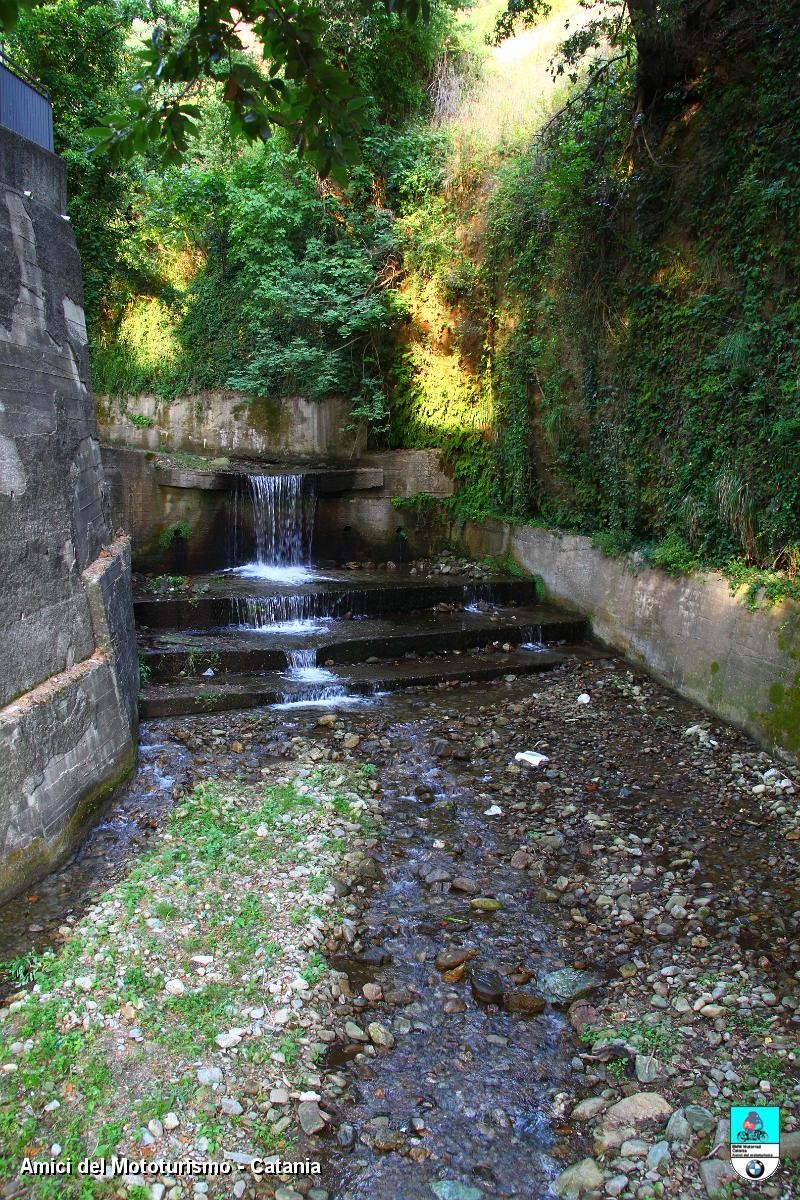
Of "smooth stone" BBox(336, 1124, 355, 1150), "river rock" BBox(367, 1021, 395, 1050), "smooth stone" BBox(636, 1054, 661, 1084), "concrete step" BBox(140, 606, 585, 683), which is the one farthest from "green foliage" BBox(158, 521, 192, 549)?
"smooth stone" BBox(636, 1054, 661, 1084)

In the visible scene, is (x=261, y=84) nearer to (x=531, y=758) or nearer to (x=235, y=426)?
(x=531, y=758)

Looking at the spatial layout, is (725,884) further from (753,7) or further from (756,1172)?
(753,7)

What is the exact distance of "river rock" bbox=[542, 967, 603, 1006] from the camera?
3.68 metres

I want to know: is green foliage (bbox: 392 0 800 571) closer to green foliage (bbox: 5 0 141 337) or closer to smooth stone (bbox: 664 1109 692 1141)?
smooth stone (bbox: 664 1109 692 1141)

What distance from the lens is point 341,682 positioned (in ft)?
24.9

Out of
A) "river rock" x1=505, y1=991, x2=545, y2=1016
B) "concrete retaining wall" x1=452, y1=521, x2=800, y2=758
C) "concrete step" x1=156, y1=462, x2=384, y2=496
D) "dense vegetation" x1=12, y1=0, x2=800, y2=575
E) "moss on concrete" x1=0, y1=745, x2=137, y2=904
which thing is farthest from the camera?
"concrete step" x1=156, y1=462, x2=384, y2=496

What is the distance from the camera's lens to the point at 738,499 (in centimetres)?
669

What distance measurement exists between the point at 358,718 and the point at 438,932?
3012 millimetres

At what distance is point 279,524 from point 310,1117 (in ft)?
30.5

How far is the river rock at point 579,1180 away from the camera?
2682 millimetres

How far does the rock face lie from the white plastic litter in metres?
3.14

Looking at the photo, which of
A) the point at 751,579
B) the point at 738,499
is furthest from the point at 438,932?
the point at 738,499

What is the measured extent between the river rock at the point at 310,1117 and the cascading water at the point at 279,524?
28.2ft

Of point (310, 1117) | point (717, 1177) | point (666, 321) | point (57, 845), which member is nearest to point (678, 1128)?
point (717, 1177)
